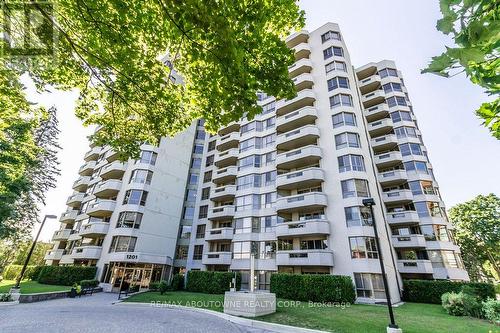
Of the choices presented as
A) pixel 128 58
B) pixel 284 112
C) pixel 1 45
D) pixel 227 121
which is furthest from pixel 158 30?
pixel 284 112

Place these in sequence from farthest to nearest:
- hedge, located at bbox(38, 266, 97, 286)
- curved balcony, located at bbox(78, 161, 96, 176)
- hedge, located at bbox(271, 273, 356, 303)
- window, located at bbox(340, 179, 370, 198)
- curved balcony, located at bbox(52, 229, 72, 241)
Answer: curved balcony, located at bbox(78, 161, 96, 176)
curved balcony, located at bbox(52, 229, 72, 241)
hedge, located at bbox(38, 266, 97, 286)
window, located at bbox(340, 179, 370, 198)
hedge, located at bbox(271, 273, 356, 303)

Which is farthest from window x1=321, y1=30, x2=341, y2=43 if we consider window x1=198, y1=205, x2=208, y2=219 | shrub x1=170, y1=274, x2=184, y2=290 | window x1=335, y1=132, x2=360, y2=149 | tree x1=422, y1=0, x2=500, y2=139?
shrub x1=170, y1=274, x2=184, y2=290

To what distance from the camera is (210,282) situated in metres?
24.5

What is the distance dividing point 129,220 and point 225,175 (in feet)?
43.7

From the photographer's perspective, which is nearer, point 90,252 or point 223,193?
point 90,252

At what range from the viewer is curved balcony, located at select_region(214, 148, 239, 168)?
34250 millimetres

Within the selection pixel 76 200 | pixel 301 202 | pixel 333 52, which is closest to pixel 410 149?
pixel 333 52

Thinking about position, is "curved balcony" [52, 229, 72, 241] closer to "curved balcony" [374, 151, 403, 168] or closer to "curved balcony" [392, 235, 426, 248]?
"curved balcony" [392, 235, 426, 248]

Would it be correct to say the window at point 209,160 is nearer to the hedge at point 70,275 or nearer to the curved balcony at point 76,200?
the hedge at point 70,275

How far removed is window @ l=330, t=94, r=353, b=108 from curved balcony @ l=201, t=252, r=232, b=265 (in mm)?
21966

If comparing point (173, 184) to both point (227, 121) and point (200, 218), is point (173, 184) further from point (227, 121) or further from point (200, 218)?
point (227, 121)

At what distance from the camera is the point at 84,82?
739cm

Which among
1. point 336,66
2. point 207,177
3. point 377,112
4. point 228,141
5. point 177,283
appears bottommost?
point 177,283

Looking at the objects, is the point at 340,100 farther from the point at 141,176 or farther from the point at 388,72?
the point at 141,176
